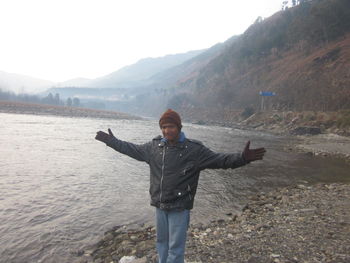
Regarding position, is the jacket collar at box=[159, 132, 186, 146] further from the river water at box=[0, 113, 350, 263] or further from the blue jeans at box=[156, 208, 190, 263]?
the river water at box=[0, 113, 350, 263]

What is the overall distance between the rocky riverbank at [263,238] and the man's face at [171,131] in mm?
3096

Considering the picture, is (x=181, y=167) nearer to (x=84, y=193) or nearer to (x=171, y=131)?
(x=171, y=131)

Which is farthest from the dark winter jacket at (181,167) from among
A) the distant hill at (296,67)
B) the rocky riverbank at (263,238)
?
the distant hill at (296,67)

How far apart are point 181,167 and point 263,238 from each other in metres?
3.92

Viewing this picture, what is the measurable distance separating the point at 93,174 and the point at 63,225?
6912 mm

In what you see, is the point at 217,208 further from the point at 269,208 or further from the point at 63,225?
the point at 63,225

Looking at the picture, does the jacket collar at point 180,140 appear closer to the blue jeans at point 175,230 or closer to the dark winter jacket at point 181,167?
the dark winter jacket at point 181,167

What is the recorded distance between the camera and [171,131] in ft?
12.0

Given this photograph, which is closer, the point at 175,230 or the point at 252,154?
the point at 252,154

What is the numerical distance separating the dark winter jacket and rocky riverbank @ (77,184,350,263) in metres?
2.37

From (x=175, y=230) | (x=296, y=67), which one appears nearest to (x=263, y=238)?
(x=175, y=230)

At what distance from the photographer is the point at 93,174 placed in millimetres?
14852

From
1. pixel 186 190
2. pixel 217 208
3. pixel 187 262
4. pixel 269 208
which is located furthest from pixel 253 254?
pixel 217 208

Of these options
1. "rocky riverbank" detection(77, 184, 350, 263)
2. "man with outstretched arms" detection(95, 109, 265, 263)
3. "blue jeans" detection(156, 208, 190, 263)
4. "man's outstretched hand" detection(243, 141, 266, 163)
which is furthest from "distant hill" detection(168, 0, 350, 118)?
"blue jeans" detection(156, 208, 190, 263)
